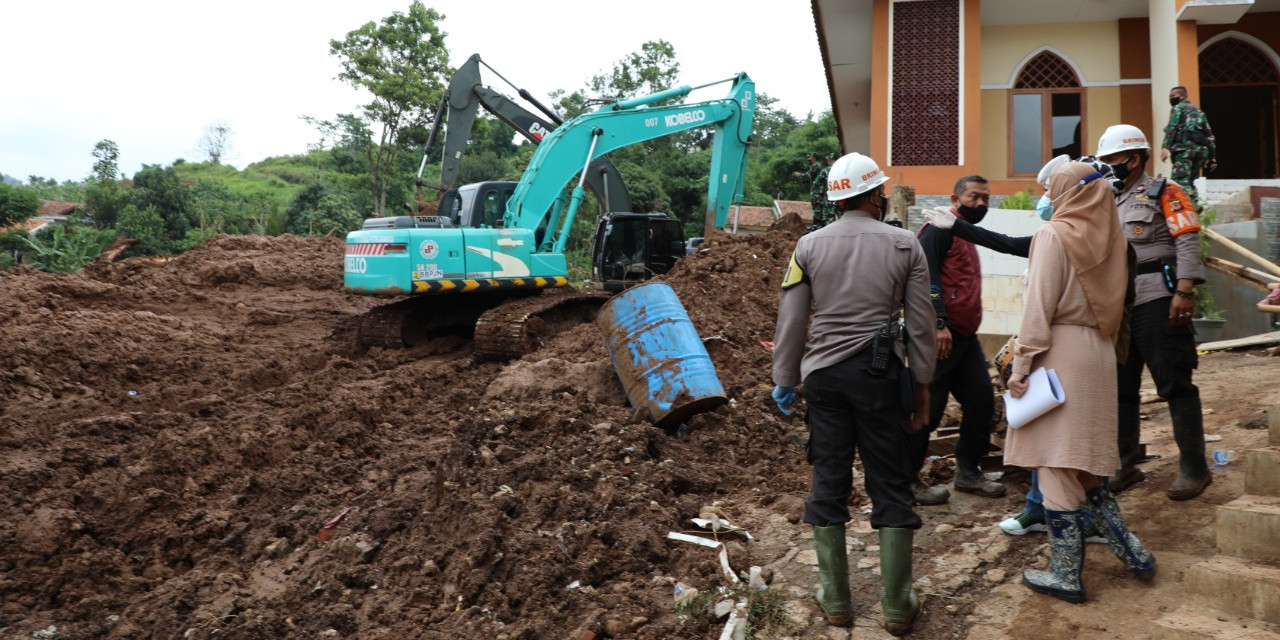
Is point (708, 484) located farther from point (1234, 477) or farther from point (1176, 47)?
point (1176, 47)

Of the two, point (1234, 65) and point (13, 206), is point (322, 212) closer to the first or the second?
point (13, 206)

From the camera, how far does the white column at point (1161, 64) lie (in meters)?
11.7

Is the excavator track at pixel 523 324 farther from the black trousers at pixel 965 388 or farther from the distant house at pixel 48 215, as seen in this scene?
the distant house at pixel 48 215

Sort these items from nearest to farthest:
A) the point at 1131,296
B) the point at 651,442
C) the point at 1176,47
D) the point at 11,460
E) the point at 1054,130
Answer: the point at 1131,296 → the point at 651,442 → the point at 11,460 → the point at 1176,47 → the point at 1054,130

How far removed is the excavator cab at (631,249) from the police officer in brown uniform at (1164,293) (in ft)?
26.0

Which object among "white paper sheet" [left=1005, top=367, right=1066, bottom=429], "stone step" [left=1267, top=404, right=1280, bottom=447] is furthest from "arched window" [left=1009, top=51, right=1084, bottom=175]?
"white paper sheet" [left=1005, top=367, right=1066, bottom=429]

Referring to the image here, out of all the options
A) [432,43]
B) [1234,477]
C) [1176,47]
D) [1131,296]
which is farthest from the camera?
[432,43]

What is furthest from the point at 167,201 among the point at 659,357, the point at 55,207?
the point at 659,357

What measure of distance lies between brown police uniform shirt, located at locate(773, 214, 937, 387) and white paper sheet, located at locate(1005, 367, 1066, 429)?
336mm

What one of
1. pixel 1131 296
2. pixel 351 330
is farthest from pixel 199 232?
pixel 1131 296

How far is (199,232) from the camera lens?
24234 millimetres

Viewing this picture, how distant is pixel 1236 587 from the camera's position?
324 cm

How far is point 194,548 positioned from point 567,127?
7.27 meters

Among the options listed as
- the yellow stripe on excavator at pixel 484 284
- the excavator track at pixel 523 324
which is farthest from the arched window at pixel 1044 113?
the yellow stripe on excavator at pixel 484 284
